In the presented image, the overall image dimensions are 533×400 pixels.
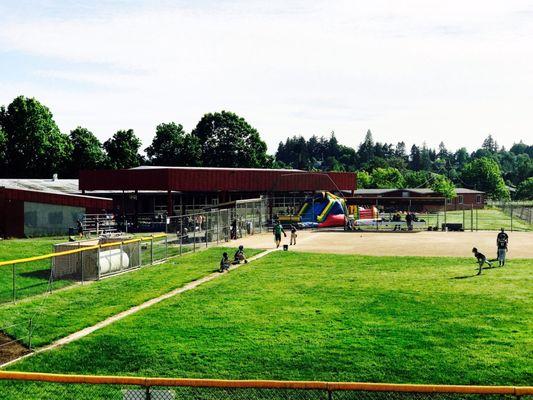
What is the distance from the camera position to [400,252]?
38250mm

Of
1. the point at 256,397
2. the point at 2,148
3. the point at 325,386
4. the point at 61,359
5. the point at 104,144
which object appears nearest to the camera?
the point at 325,386

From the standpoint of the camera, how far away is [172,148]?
115m

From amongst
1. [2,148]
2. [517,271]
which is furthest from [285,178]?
[2,148]

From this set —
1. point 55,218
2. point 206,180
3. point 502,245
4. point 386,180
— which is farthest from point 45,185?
point 386,180

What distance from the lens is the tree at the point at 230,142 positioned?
119m

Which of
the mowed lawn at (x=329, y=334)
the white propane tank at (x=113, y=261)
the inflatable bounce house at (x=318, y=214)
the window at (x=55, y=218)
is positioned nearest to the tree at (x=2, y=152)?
the window at (x=55, y=218)

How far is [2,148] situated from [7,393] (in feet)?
262

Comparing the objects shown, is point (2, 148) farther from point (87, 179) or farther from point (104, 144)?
point (87, 179)

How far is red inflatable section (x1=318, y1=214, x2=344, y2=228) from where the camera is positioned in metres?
59.3

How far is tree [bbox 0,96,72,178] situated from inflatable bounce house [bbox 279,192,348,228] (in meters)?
45.9

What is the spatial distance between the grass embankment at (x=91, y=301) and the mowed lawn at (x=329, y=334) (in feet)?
4.36

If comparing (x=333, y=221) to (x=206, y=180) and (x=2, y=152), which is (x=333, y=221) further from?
(x=2, y=152)

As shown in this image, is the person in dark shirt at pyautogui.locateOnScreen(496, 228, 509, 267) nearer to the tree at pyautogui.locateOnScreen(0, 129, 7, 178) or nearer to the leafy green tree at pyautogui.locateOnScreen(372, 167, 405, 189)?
the tree at pyautogui.locateOnScreen(0, 129, 7, 178)

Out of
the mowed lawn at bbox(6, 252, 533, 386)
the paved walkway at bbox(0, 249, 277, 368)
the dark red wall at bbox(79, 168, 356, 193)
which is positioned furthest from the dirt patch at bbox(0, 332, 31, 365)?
the dark red wall at bbox(79, 168, 356, 193)
